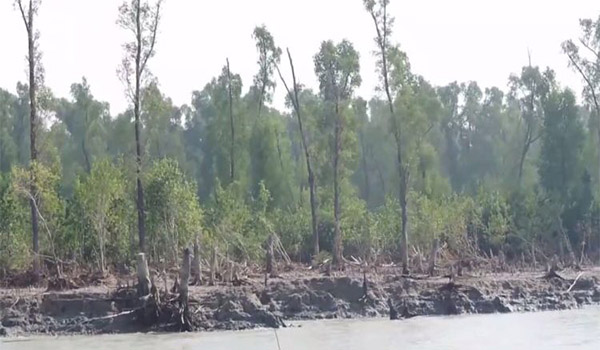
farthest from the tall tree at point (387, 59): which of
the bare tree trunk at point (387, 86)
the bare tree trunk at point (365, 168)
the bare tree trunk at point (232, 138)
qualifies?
the bare tree trunk at point (365, 168)

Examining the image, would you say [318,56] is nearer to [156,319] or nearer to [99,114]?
[156,319]

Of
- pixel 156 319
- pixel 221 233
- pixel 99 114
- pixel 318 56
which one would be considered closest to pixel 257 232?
pixel 221 233

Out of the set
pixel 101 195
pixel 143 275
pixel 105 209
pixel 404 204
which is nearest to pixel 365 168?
pixel 404 204

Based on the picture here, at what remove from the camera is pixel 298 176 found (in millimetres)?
68750

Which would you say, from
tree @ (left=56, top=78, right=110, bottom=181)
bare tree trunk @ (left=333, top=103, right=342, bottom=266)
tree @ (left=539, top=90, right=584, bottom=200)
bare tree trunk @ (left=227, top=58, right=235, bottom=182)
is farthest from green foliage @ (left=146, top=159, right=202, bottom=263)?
tree @ (left=56, top=78, right=110, bottom=181)

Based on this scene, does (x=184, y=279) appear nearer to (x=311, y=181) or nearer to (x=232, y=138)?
(x=311, y=181)

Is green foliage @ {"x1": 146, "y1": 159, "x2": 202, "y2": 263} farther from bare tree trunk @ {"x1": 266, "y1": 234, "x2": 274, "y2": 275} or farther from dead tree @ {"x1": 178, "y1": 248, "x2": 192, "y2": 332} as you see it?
dead tree @ {"x1": 178, "y1": 248, "x2": 192, "y2": 332}

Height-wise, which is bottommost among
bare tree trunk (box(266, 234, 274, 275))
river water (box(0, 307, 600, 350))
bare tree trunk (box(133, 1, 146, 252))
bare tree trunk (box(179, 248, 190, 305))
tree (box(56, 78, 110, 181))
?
river water (box(0, 307, 600, 350))

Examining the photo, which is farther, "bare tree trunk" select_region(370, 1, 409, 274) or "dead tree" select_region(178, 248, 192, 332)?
"bare tree trunk" select_region(370, 1, 409, 274)

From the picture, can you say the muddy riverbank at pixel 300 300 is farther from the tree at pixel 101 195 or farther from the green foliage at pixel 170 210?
the green foliage at pixel 170 210

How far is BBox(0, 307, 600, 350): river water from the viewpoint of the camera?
28.6 m

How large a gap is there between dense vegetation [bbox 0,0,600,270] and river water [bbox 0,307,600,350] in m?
7.49

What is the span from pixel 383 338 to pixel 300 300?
6.18 metres

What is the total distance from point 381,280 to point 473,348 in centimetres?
1040
